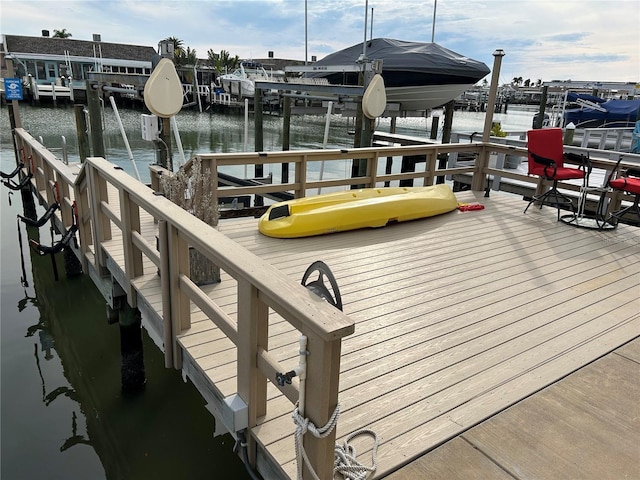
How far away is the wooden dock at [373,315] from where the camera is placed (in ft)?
5.78

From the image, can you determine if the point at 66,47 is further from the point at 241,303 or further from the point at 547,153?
the point at 241,303

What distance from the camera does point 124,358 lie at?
3705mm

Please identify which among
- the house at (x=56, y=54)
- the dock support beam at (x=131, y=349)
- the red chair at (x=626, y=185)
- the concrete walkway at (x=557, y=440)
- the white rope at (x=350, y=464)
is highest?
the house at (x=56, y=54)

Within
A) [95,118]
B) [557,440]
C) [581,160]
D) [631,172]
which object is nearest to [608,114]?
[631,172]

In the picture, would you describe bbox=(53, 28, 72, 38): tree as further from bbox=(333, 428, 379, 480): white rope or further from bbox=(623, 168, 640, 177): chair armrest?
A: bbox=(333, 428, 379, 480): white rope

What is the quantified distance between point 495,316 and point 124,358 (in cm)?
275

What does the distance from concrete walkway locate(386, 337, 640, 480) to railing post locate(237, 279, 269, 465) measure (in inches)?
22.9

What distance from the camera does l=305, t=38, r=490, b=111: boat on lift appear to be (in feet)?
38.7

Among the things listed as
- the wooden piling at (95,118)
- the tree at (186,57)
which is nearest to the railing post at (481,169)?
the wooden piling at (95,118)

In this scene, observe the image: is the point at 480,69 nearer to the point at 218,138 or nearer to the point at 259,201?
the point at 259,201

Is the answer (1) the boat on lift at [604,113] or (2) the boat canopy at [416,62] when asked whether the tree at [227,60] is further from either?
(1) the boat on lift at [604,113]

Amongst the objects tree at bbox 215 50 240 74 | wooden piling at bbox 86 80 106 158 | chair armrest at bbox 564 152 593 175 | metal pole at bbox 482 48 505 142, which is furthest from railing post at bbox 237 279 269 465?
tree at bbox 215 50 240 74

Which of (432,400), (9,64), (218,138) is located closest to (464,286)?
(432,400)

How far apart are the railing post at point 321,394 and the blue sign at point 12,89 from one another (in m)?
9.02
